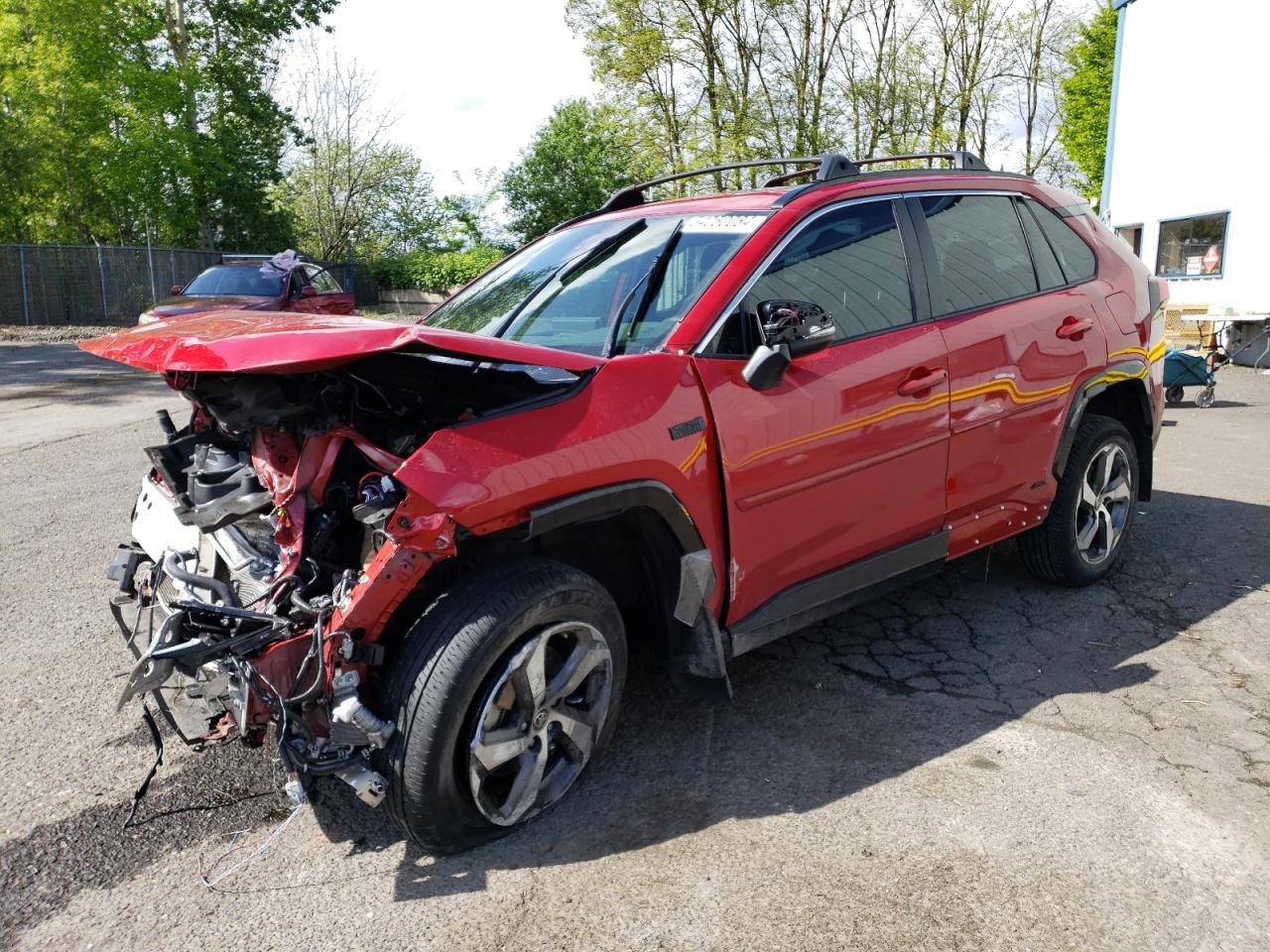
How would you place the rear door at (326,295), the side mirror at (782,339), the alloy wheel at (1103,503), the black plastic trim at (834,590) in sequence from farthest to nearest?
the rear door at (326,295) → the alloy wheel at (1103,503) → the black plastic trim at (834,590) → the side mirror at (782,339)

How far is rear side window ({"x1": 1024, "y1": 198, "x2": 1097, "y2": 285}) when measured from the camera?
4559 mm

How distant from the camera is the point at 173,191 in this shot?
95.7ft

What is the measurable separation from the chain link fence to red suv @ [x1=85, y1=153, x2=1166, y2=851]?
2029cm

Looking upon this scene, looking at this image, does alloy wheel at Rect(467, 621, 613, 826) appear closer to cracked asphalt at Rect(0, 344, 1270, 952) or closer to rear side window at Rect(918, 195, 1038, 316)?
cracked asphalt at Rect(0, 344, 1270, 952)

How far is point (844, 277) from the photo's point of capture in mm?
3627

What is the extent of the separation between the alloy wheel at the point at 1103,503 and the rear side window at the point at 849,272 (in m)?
1.62

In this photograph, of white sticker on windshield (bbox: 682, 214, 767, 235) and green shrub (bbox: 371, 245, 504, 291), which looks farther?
green shrub (bbox: 371, 245, 504, 291)

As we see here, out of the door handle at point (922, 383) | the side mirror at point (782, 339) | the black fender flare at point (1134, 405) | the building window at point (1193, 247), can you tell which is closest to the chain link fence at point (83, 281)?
the building window at point (1193, 247)

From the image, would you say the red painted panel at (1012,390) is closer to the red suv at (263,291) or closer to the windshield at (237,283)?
the red suv at (263,291)

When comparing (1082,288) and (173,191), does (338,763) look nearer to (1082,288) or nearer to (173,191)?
(1082,288)

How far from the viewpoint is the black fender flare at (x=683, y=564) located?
2773 mm

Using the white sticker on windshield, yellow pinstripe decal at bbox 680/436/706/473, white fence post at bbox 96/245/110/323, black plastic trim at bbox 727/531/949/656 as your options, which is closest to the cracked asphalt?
black plastic trim at bbox 727/531/949/656

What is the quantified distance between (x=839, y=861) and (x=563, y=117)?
4484cm

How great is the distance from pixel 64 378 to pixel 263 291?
3.09 metres
